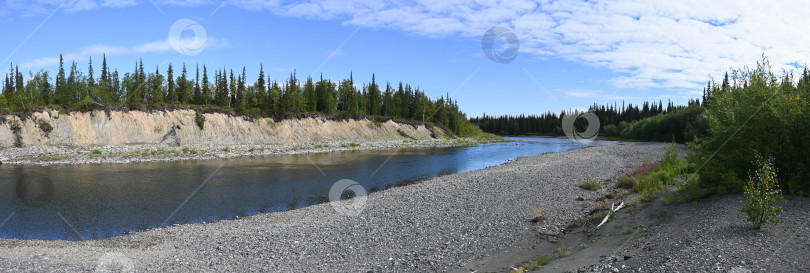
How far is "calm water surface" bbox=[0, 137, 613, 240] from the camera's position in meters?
17.7

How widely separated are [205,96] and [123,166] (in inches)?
2533

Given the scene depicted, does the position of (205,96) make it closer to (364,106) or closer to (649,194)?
(364,106)

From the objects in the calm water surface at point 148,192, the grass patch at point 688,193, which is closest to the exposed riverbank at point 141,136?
the calm water surface at point 148,192

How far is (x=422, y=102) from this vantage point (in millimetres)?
139250

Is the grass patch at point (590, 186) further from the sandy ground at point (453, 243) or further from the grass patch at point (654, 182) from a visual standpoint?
the sandy ground at point (453, 243)

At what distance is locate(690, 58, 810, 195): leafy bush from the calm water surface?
17553 mm

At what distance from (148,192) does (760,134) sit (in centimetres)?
2894

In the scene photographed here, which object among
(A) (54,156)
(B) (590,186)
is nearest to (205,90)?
(A) (54,156)

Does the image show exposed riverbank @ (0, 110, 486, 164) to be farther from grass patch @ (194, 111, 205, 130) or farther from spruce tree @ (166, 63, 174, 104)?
spruce tree @ (166, 63, 174, 104)

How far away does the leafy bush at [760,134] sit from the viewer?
12344 mm

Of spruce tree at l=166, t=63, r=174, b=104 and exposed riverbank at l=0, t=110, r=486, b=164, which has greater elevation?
spruce tree at l=166, t=63, r=174, b=104

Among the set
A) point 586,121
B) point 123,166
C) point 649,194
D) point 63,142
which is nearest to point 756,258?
point 649,194

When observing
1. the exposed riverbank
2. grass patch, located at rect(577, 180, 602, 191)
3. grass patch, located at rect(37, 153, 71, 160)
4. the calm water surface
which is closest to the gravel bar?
grass patch, located at rect(577, 180, 602, 191)

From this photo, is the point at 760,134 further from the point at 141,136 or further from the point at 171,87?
the point at 171,87
